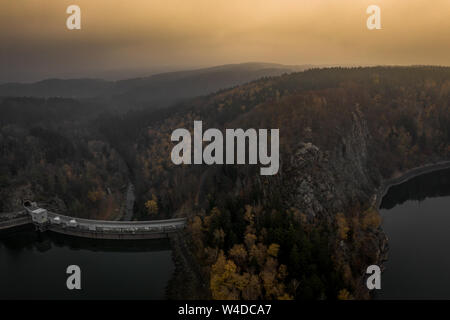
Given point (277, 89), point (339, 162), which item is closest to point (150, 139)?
point (277, 89)

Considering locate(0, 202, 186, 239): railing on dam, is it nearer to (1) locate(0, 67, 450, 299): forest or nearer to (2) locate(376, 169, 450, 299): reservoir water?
(1) locate(0, 67, 450, 299): forest

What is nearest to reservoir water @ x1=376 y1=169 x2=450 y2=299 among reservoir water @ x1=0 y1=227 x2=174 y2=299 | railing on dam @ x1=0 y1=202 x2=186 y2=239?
reservoir water @ x1=0 y1=227 x2=174 y2=299

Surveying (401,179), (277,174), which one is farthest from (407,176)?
(277,174)

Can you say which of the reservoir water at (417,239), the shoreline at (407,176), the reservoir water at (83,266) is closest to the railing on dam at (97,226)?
the reservoir water at (83,266)

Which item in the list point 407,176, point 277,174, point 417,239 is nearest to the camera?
point 417,239

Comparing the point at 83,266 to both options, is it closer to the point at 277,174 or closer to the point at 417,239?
the point at 277,174

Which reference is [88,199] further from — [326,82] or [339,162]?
[326,82]

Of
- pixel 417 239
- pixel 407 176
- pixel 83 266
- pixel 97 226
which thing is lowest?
pixel 83 266

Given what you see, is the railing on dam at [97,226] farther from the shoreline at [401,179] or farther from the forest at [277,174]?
the shoreline at [401,179]
